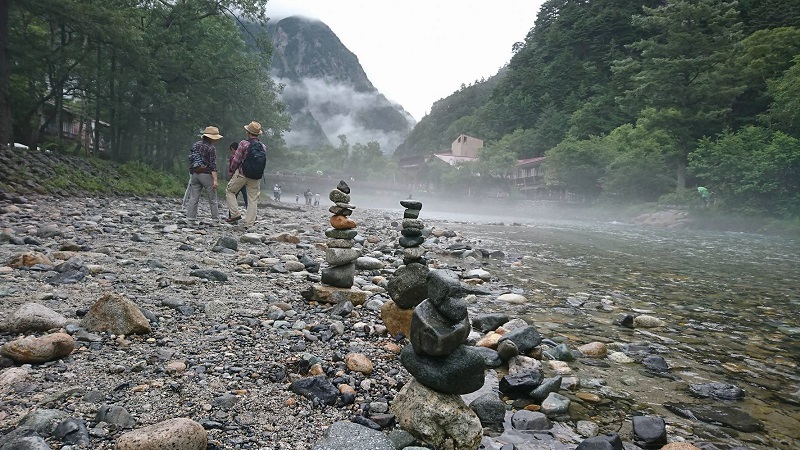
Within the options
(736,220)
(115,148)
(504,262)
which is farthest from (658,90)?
(115,148)

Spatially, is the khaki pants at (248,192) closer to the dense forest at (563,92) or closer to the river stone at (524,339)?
the river stone at (524,339)

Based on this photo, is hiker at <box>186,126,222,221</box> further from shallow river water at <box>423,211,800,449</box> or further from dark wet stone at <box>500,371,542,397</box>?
dark wet stone at <box>500,371,542,397</box>

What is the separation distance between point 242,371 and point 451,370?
1.51m

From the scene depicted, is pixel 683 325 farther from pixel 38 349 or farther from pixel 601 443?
pixel 38 349

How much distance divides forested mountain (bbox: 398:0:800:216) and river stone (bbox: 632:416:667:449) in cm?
3746

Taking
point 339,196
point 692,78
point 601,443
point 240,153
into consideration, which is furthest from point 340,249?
point 692,78

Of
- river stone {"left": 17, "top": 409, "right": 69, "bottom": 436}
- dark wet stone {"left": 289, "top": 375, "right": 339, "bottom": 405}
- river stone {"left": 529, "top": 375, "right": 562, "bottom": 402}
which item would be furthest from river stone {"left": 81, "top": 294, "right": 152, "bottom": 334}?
river stone {"left": 529, "top": 375, "right": 562, "bottom": 402}

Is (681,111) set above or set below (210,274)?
above

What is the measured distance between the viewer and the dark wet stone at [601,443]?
2400 millimetres

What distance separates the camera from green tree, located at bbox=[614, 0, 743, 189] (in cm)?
4003

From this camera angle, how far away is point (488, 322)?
4.79 meters

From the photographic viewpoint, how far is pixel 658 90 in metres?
42.2

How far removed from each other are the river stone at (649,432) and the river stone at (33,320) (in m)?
4.28

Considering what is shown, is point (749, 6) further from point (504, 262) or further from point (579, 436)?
point (579, 436)
